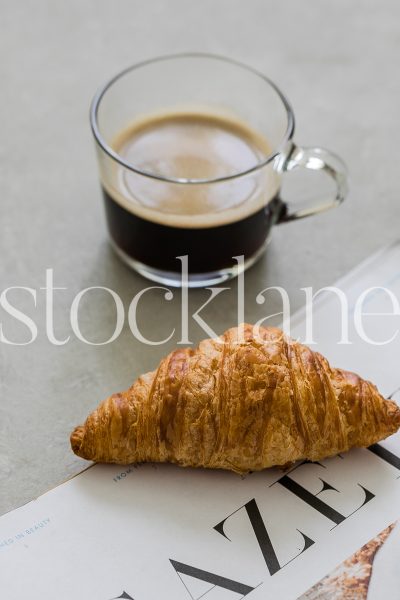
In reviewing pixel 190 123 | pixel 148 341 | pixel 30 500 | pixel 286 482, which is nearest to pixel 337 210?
pixel 190 123

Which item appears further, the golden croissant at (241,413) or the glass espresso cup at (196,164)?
the glass espresso cup at (196,164)

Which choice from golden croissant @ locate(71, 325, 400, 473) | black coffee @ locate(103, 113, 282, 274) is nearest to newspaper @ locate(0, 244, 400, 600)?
golden croissant @ locate(71, 325, 400, 473)

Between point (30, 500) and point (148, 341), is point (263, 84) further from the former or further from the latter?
point (30, 500)

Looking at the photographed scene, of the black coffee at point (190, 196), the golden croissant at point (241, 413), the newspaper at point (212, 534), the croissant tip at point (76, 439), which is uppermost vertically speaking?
the black coffee at point (190, 196)

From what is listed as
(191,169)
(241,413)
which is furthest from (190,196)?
(241,413)

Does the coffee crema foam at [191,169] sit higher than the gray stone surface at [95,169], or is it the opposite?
the coffee crema foam at [191,169]

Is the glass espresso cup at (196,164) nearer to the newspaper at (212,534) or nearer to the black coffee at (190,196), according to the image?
the black coffee at (190,196)

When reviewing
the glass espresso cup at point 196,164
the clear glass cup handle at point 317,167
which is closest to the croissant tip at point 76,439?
the glass espresso cup at point 196,164
